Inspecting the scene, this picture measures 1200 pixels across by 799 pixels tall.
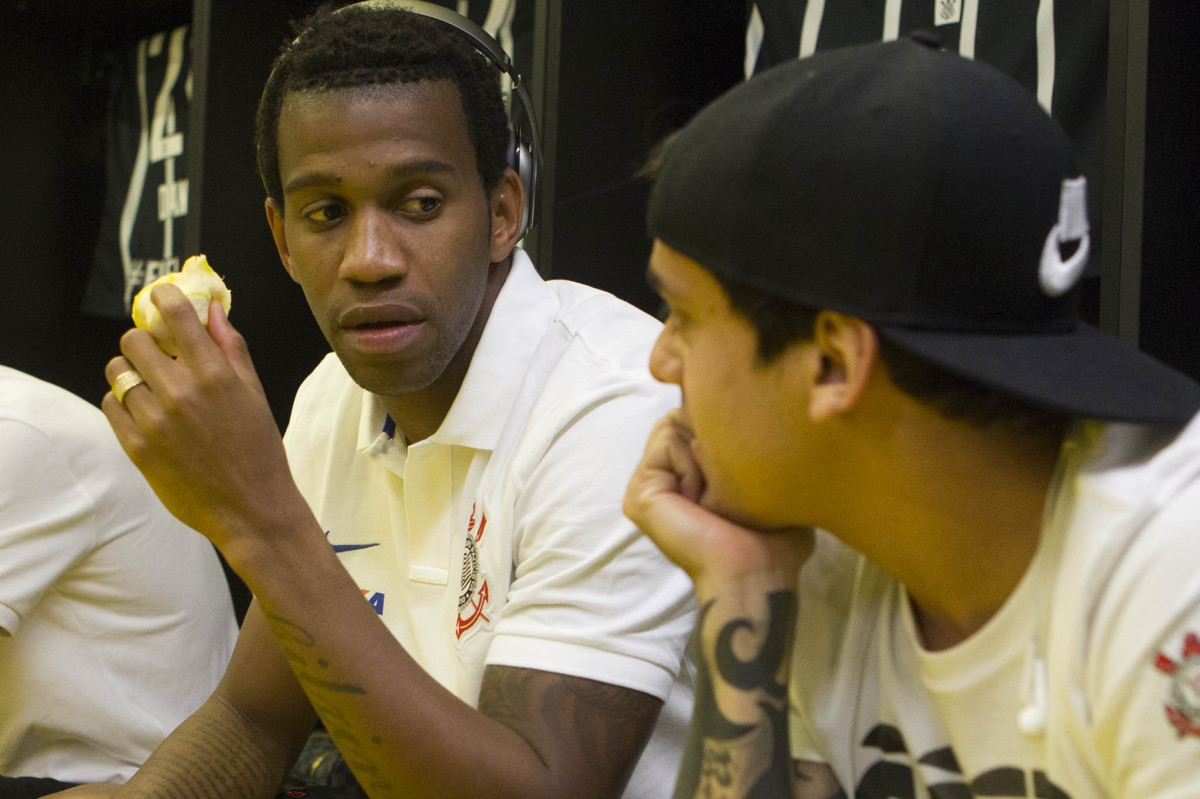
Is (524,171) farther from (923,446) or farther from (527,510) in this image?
(923,446)

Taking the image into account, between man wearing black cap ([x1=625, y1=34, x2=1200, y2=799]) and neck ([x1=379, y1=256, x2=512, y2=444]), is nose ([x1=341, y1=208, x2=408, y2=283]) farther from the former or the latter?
man wearing black cap ([x1=625, y1=34, x2=1200, y2=799])

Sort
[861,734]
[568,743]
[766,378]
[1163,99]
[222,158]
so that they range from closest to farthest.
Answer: [766,378]
[861,734]
[568,743]
[1163,99]
[222,158]

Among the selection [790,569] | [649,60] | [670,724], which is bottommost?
[670,724]

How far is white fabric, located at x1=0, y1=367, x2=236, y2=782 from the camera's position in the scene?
1545 mm

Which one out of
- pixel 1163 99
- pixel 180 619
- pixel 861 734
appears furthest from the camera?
pixel 180 619

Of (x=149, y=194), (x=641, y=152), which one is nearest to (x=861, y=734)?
(x=641, y=152)

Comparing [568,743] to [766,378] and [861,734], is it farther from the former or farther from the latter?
[766,378]

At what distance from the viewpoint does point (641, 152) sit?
212 cm

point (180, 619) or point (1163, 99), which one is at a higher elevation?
point (1163, 99)

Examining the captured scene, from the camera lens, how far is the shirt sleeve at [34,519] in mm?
1514

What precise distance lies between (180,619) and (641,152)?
119 cm

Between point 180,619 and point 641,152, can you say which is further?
point 641,152

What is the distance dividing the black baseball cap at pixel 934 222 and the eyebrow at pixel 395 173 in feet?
2.14

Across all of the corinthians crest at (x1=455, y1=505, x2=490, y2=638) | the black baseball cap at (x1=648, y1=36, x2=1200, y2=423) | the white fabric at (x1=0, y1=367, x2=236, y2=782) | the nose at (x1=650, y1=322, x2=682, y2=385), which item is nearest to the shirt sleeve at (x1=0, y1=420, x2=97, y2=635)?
the white fabric at (x1=0, y1=367, x2=236, y2=782)
